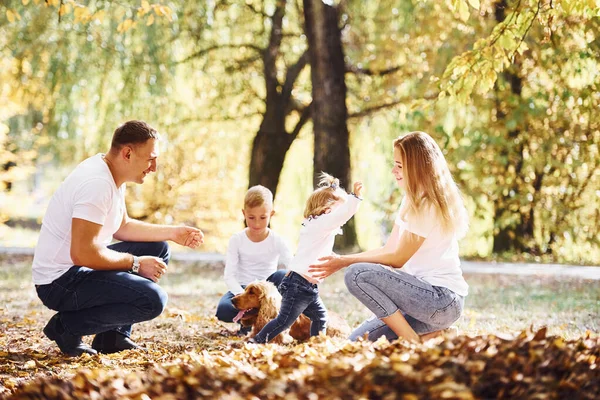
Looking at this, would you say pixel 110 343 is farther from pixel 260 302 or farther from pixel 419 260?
pixel 419 260

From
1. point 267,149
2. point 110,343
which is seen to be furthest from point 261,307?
point 267,149

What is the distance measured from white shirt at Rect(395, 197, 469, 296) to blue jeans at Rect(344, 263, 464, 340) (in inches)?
2.6

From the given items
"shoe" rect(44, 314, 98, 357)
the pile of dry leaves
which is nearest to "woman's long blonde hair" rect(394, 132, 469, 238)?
the pile of dry leaves

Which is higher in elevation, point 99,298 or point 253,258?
point 253,258

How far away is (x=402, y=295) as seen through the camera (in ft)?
14.1

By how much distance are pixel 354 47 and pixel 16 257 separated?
21.5 feet

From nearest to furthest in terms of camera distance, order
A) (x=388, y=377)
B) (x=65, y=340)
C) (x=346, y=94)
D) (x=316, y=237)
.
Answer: (x=388, y=377), (x=65, y=340), (x=316, y=237), (x=346, y=94)

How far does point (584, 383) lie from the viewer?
112 inches

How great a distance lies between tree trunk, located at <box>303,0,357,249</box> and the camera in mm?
11609

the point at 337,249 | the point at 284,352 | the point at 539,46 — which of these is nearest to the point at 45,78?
Answer: the point at 337,249

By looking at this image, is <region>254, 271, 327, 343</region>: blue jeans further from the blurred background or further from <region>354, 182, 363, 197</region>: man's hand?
the blurred background

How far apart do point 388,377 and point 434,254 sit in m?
1.84

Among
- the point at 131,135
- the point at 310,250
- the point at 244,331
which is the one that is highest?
the point at 131,135

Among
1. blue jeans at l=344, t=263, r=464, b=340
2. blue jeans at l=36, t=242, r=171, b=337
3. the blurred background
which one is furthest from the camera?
the blurred background
